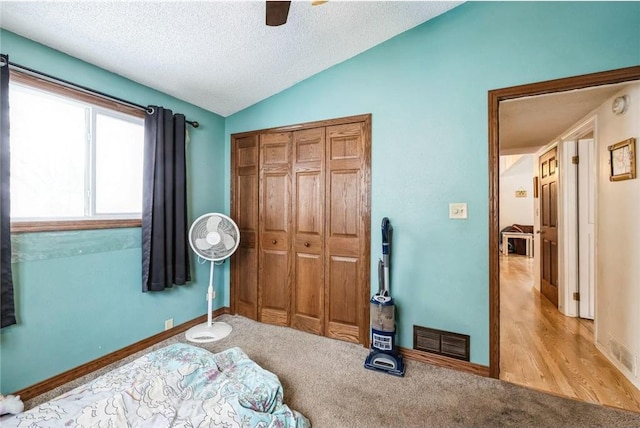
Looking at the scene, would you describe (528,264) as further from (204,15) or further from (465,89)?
(204,15)

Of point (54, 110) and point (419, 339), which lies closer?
point (54, 110)

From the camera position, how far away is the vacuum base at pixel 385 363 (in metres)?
1.99

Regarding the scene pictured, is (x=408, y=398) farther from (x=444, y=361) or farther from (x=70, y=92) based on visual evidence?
(x=70, y=92)

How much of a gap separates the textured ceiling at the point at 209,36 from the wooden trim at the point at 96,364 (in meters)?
2.21

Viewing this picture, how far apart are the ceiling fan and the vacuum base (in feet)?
7.50

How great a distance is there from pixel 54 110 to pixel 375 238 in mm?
2550

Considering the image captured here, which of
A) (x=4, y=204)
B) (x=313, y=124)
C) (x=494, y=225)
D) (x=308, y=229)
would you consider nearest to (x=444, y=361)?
(x=494, y=225)

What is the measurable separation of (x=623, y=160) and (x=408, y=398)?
2348mm

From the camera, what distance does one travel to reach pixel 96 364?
2.02m

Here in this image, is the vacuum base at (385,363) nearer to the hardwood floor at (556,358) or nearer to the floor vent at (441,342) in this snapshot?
the floor vent at (441,342)

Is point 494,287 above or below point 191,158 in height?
below

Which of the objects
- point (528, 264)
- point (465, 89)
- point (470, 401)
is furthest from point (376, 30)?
point (528, 264)

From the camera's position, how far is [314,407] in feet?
5.39

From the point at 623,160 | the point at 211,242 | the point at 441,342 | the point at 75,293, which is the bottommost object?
the point at 441,342
